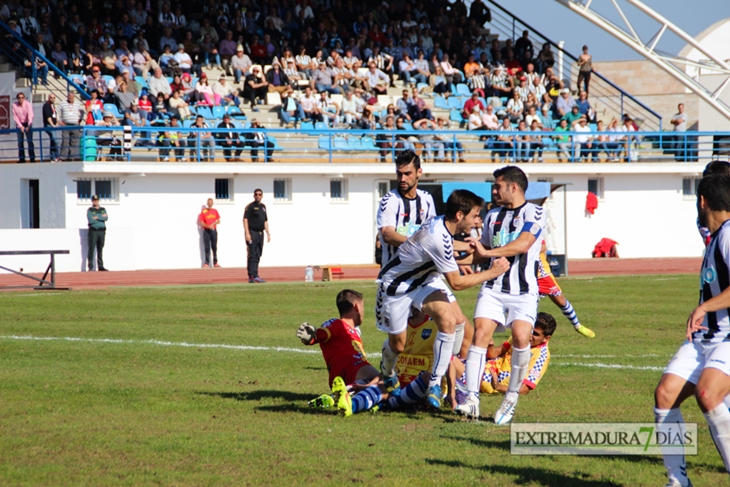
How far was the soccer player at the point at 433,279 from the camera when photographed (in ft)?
26.8

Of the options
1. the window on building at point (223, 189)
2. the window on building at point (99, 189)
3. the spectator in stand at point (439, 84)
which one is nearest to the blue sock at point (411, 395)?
Result: the window on building at point (99, 189)

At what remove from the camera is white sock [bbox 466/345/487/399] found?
803 cm

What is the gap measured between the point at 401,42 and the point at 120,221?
13165 millimetres

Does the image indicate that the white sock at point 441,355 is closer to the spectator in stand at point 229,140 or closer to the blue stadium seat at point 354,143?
the spectator in stand at point 229,140

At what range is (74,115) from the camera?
30141 mm

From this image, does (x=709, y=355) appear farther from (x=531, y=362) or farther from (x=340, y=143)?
(x=340, y=143)

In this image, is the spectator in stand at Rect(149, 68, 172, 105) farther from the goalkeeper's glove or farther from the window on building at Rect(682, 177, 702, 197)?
the goalkeeper's glove

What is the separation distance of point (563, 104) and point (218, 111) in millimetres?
13111

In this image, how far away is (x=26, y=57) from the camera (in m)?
31.7

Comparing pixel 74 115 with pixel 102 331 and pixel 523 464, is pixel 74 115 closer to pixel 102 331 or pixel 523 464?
pixel 102 331

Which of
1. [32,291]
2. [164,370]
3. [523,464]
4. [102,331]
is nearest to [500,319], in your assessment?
[523,464]

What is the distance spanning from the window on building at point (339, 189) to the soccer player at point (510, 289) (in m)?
25.7

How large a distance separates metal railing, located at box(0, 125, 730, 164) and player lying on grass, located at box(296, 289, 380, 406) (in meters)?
21.3

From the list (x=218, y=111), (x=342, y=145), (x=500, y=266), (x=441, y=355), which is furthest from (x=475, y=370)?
(x=342, y=145)
